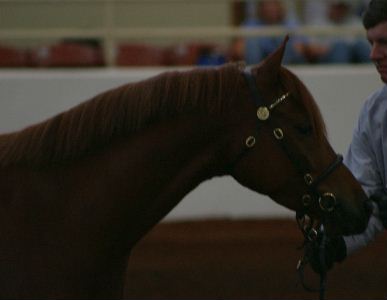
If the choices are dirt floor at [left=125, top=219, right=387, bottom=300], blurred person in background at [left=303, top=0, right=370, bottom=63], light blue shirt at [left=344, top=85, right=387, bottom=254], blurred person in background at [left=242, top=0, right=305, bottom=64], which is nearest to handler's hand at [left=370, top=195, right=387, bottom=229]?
light blue shirt at [left=344, top=85, right=387, bottom=254]

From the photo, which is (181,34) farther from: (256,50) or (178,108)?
(178,108)

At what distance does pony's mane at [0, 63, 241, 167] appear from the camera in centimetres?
321

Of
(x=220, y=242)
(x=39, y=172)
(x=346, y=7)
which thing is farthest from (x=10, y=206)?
(x=346, y=7)

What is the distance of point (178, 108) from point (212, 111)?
0.10 m

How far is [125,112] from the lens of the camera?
127 inches

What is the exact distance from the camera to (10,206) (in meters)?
3.18

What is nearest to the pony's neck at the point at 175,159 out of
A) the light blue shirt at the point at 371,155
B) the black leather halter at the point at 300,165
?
the black leather halter at the point at 300,165

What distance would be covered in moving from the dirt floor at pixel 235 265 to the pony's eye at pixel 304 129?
9.65 ft

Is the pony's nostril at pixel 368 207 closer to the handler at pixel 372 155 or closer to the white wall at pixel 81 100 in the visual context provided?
the handler at pixel 372 155

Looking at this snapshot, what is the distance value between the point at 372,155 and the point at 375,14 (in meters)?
0.50

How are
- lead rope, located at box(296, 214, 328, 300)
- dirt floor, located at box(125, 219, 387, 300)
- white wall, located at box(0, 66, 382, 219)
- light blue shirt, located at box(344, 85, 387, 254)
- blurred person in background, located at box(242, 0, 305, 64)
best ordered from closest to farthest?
lead rope, located at box(296, 214, 328, 300), light blue shirt, located at box(344, 85, 387, 254), dirt floor, located at box(125, 219, 387, 300), white wall, located at box(0, 66, 382, 219), blurred person in background, located at box(242, 0, 305, 64)

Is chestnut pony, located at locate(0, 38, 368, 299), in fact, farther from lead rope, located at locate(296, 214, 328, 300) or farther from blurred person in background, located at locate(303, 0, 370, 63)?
blurred person in background, located at locate(303, 0, 370, 63)

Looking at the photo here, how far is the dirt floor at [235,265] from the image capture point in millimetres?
6207

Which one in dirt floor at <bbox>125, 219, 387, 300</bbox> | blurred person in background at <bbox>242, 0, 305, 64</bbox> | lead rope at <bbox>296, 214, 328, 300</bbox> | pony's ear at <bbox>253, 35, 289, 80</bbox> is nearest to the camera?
pony's ear at <bbox>253, 35, 289, 80</bbox>
